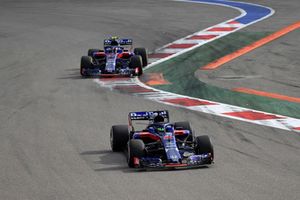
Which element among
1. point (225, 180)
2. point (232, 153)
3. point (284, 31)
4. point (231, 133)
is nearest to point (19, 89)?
point (231, 133)

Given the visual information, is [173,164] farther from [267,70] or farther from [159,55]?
[159,55]

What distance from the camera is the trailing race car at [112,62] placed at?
84.8 ft

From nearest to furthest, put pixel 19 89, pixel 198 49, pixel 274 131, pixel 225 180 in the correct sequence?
pixel 225 180 → pixel 274 131 → pixel 19 89 → pixel 198 49

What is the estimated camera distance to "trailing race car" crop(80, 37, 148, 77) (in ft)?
84.8

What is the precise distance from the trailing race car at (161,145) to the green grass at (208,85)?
479 cm

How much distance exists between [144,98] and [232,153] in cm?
673

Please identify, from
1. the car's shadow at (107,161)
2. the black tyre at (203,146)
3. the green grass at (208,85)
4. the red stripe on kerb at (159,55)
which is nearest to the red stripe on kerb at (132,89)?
the green grass at (208,85)

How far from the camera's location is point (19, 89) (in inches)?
939

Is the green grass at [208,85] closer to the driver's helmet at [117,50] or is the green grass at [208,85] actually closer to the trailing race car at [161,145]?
the driver's helmet at [117,50]

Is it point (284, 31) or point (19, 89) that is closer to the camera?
point (19, 89)

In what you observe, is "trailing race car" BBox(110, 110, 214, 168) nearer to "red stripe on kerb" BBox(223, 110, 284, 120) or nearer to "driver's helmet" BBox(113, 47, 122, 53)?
"red stripe on kerb" BBox(223, 110, 284, 120)

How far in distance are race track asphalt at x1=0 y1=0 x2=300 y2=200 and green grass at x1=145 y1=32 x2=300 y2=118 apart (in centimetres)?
171

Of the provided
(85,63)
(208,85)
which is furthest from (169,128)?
(85,63)

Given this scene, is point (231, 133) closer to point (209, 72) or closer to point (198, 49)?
point (209, 72)
